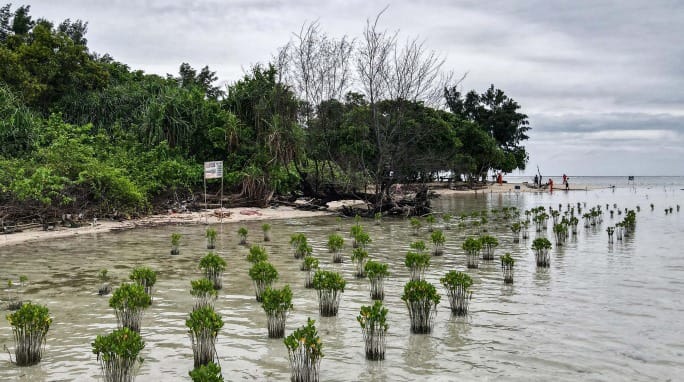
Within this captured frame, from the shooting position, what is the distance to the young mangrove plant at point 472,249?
14287 mm

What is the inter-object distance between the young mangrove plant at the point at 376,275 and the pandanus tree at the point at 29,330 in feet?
18.8

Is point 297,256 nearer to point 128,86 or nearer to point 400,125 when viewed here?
point 400,125

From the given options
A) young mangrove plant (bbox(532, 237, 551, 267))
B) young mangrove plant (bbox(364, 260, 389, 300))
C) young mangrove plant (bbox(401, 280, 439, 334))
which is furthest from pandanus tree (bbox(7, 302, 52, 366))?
young mangrove plant (bbox(532, 237, 551, 267))

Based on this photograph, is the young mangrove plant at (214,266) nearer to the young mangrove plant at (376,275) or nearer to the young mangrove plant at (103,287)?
the young mangrove plant at (103,287)

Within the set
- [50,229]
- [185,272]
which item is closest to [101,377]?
[185,272]

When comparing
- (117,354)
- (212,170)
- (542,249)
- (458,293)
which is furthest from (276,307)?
(212,170)

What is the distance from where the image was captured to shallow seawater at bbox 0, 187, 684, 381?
7168mm

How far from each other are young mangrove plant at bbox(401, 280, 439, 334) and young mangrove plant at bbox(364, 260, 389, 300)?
169 cm

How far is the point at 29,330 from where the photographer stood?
7008mm

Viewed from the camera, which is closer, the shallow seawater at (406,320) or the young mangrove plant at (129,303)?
the shallow seawater at (406,320)

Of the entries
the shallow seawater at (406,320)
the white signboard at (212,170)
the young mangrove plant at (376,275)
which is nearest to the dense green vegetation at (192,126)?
the white signboard at (212,170)

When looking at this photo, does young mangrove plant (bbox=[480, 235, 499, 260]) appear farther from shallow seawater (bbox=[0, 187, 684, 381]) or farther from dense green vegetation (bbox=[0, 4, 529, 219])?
dense green vegetation (bbox=[0, 4, 529, 219])

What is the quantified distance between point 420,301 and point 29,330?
576cm

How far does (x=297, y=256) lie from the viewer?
16094 mm
